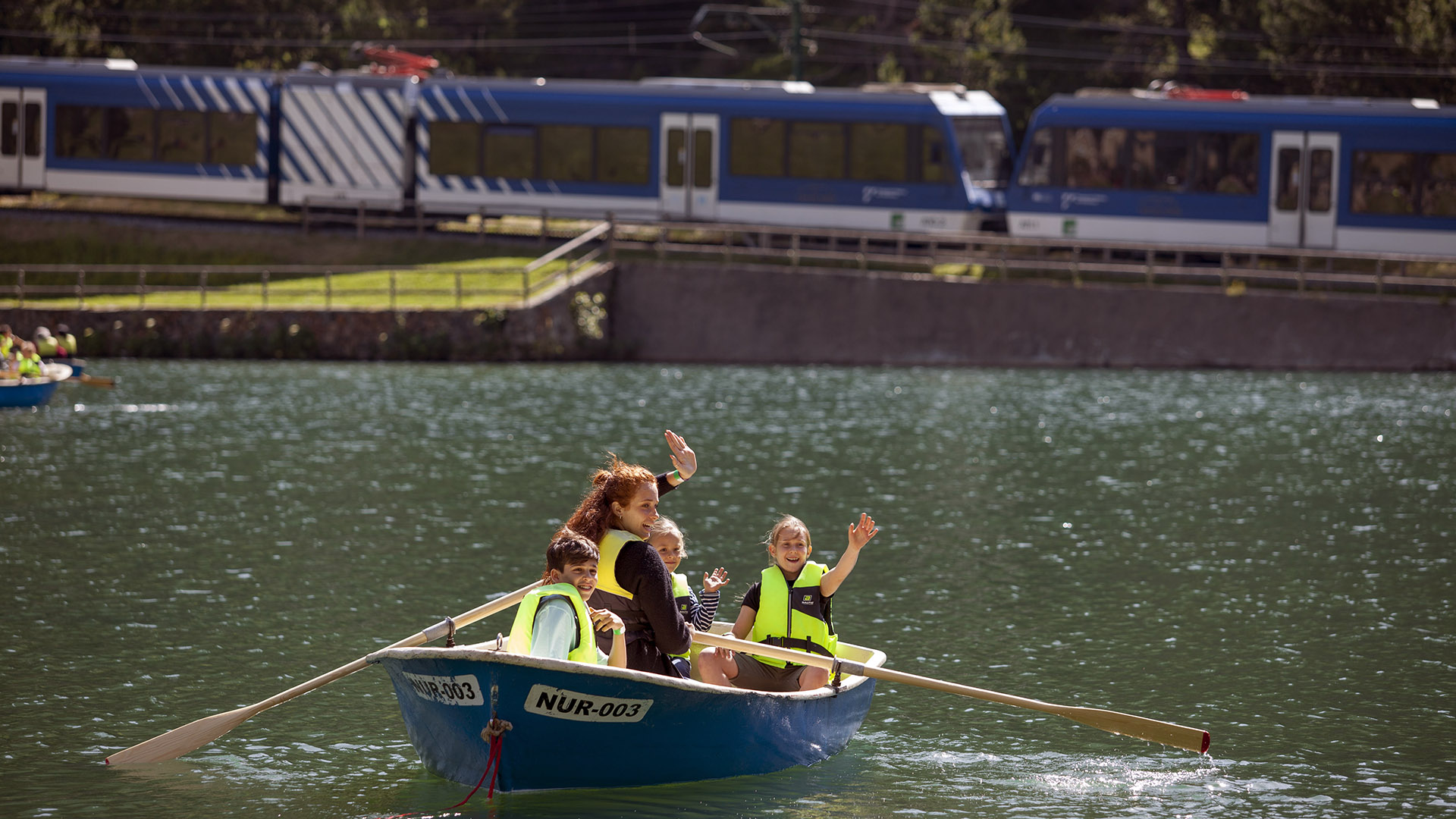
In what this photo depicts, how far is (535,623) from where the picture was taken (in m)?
9.13

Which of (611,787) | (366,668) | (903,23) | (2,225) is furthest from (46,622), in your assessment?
(903,23)

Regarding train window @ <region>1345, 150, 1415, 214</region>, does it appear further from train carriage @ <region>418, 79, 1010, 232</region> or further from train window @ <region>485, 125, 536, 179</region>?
train window @ <region>485, 125, 536, 179</region>

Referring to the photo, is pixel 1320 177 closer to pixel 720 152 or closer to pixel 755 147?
pixel 755 147

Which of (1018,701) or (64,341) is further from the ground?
(1018,701)

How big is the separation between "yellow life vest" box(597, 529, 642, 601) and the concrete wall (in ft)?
89.6

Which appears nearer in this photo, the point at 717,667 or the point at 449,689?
the point at 449,689

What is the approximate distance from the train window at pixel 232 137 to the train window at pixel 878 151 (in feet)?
46.3

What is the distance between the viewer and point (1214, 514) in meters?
20.3

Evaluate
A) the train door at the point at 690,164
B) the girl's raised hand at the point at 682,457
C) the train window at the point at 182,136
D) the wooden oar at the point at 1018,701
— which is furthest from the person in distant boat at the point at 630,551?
the train window at the point at 182,136

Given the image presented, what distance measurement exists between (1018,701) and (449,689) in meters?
3.45

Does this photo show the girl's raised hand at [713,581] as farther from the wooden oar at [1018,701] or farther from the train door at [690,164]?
the train door at [690,164]

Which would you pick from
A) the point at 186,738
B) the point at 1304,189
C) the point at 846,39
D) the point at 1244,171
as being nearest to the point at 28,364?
the point at 186,738

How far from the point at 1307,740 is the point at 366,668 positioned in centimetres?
685

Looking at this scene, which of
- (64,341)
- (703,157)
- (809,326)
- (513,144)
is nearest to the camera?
(64,341)
